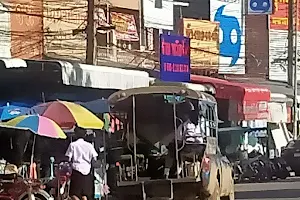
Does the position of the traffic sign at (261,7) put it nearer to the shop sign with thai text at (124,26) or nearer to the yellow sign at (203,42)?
the yellow sign at (203,42)

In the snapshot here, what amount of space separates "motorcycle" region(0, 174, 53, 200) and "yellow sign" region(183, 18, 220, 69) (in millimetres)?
21755

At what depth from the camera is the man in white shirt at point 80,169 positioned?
16.1 m

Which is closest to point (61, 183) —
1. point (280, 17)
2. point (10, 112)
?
point (10, 112)

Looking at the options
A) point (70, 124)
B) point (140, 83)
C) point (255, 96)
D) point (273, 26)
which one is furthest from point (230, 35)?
point (70, 124)

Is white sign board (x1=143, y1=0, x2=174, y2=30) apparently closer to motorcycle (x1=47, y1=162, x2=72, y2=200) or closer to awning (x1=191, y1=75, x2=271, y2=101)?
awning (x1=191, y1=75, x2=271, y2=101)

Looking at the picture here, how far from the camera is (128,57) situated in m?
32.3

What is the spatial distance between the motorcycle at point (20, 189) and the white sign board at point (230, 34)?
24.5 meters

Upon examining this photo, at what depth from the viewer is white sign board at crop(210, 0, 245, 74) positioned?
39.4 metres

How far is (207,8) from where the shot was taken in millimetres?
39562

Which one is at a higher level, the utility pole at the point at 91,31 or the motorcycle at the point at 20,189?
the utility pole at the point at 91,31

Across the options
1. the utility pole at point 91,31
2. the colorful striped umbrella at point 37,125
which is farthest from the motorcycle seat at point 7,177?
the utility pole at point 91,31

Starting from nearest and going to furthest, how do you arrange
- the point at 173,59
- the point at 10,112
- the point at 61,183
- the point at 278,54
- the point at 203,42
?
the point at 61,183
the point at 10,112
the point at 173,59
the point at 203,42
the point at 278,54

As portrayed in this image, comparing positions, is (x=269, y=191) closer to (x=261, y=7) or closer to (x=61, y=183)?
(x=61, y=183)

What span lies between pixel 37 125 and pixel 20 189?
→ 1.31m
